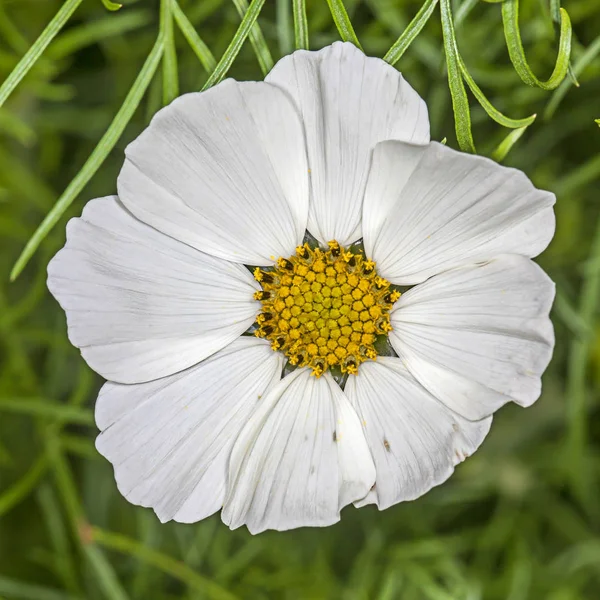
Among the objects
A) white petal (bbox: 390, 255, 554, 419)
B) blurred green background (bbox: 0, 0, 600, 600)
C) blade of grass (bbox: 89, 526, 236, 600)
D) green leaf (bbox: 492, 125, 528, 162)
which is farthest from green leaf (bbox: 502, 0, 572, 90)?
blade of grass (bbox: 89, 526, 236, 600)

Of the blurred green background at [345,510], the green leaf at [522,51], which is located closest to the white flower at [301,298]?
the green leaf at [522,51]

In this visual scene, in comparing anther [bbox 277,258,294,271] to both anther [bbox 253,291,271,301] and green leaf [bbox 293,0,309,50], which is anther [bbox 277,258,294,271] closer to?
anther [bbox 253,291,271,301]

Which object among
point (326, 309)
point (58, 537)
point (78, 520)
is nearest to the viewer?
point (326, 309)

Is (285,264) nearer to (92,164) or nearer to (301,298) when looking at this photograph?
(301,298)

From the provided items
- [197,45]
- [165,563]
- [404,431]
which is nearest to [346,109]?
[197,45]

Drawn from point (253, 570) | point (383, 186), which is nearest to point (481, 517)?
point (253, 570)

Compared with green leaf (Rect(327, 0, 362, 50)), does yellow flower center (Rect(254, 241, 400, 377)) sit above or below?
below
